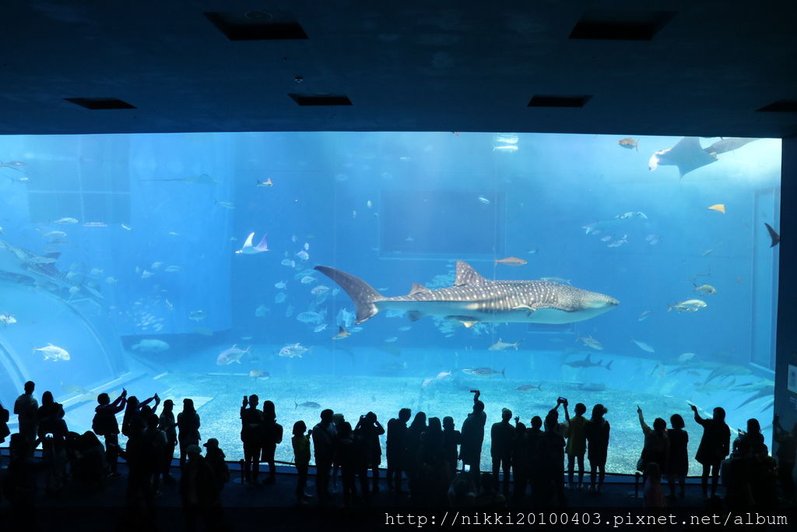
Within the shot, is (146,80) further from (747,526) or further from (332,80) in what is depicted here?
(747,526)

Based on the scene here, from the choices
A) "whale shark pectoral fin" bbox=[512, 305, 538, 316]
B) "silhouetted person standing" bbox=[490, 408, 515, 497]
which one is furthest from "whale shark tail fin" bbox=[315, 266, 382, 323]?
"silhouetted person standing" bbox=[490, 408, 515, 497]

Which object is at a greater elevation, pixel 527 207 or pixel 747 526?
pixel 527 207

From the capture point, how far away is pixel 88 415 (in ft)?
61.8

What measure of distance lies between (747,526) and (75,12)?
622 centimetres

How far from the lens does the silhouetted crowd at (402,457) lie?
3.94 m

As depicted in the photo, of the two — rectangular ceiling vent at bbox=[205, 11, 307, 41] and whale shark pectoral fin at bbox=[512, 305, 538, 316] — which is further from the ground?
rectangular ceiling vent at bbox=[205, 11, 307, 41]

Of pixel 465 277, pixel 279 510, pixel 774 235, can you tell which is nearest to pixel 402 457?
pixel 279 510

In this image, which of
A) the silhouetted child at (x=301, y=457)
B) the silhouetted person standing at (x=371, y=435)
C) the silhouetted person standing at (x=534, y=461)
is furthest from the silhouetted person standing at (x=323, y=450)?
the silhouetted person standing at (x=534, y=461)

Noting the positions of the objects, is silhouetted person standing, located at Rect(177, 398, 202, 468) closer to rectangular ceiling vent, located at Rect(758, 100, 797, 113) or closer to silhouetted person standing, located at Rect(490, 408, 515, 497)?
silhouetted person standing, located at Rect(490, 408, 515, 497)

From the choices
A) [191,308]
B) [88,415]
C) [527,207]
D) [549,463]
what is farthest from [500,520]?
[527,207]

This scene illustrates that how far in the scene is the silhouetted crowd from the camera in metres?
3.94

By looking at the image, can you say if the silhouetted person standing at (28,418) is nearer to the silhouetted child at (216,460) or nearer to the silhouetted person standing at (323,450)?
the silhouetted child at (216,460)

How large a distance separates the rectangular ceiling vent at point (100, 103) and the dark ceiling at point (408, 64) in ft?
0.06

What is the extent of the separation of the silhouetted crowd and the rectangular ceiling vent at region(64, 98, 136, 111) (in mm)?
3324
